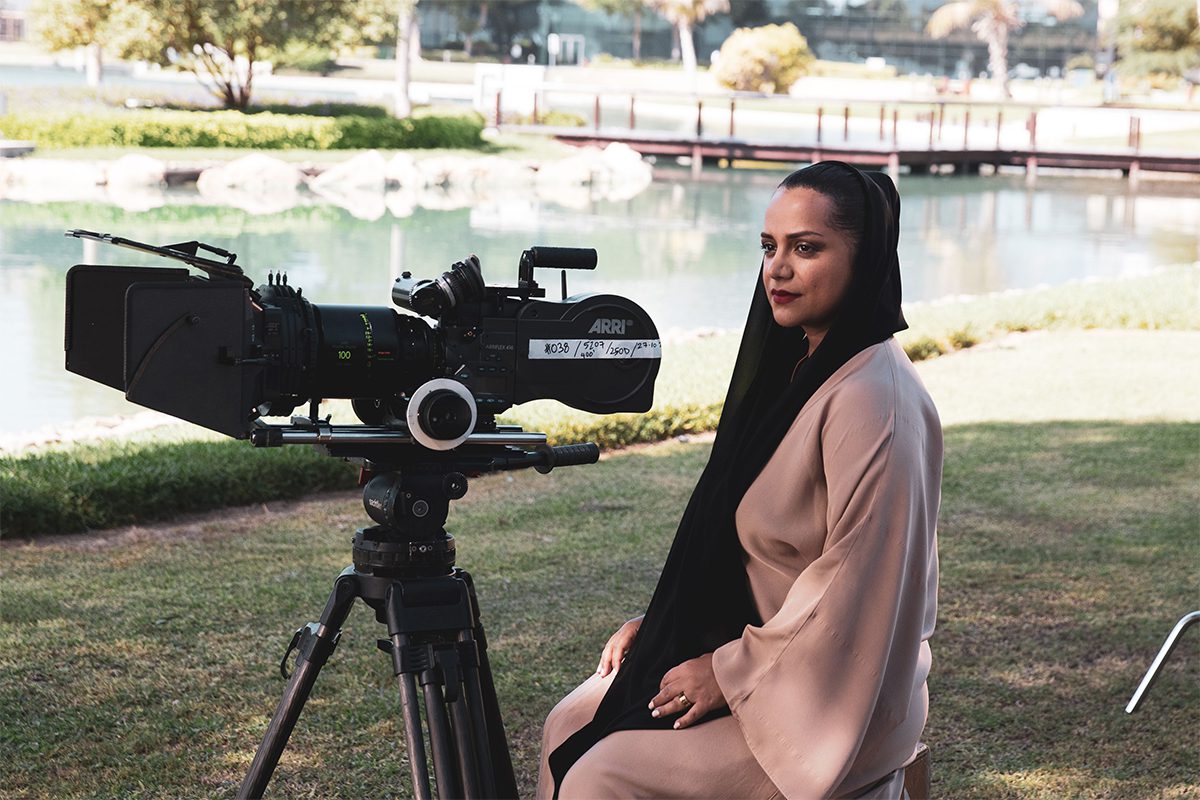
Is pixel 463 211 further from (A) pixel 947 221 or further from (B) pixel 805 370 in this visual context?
(B) pixel 805 370

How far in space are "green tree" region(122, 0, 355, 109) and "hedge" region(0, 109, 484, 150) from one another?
1891 millimetres

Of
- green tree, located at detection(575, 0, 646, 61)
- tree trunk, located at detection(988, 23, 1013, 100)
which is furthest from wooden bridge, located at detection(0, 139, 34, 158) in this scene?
tree trunk, located at detection(988, 23, 1013, 100)

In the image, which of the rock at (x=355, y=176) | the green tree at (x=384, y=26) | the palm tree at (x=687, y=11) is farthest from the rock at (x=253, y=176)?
the palm tree at (x=687, y=11)

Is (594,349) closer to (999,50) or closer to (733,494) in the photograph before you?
(733,494)

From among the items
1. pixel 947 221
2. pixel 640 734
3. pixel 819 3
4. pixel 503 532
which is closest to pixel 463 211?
pixel 947 221

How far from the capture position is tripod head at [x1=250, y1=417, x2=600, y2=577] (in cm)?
204

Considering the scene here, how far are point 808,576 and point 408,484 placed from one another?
0.59 meters

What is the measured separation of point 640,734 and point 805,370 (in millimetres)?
563

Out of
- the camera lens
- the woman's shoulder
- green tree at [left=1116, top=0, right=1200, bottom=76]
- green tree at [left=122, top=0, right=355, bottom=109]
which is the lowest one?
the camera lens

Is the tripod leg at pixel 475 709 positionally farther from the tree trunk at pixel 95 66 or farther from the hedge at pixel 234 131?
the tree trunk at pixel 95 66

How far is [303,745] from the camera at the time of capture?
10.3ft

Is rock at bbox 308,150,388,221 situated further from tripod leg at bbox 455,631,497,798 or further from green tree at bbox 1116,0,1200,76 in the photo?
green tree at bbox 1116,0,1200,76

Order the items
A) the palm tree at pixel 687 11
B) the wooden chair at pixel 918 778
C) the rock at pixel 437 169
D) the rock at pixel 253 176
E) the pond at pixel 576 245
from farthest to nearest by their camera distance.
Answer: the palm tree at pixel 687 11 < the rock at pixel 437 169 < the rock at pixel 253 176 < the pond at pixel 576 245 < the wooden chair at pixel 918 778

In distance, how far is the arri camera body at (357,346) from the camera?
1889 millimetres
